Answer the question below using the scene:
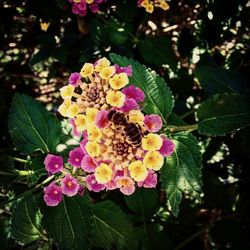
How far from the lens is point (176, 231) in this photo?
172 centimetres

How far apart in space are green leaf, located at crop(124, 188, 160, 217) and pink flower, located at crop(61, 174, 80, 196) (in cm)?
53

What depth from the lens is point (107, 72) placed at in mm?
990

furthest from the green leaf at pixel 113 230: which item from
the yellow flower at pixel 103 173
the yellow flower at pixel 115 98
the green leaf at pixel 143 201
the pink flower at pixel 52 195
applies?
the yellow flower at pixel 115 98

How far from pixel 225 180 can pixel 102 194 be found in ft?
2.13

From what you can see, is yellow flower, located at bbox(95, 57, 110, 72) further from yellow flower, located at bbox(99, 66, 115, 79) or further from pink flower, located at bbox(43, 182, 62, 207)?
pink flower, located at bbox(43, 182, 62, 207)

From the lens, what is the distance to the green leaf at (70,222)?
1091 millimetres

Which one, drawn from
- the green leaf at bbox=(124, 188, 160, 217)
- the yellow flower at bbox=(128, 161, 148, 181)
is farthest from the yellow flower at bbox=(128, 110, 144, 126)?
the green leaf at bbox=(124, 188, 160, 217)

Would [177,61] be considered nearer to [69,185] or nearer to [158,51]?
[158,51]

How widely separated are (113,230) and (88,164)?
0.46 metres

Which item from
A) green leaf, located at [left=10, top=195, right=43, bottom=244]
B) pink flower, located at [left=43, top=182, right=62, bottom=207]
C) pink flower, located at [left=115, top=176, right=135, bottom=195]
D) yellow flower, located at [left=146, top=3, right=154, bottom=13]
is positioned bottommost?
green leaf, located at [left=10, top=195, right=43, bottom=244]

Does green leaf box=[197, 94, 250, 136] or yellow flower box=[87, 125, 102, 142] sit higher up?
yellow flower box=[87, 125, 102, 142]

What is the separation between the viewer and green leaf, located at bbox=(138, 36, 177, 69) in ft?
5.20

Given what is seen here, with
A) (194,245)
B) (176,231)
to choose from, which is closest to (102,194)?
(176,231)

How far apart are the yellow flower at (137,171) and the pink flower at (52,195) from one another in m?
0.26
